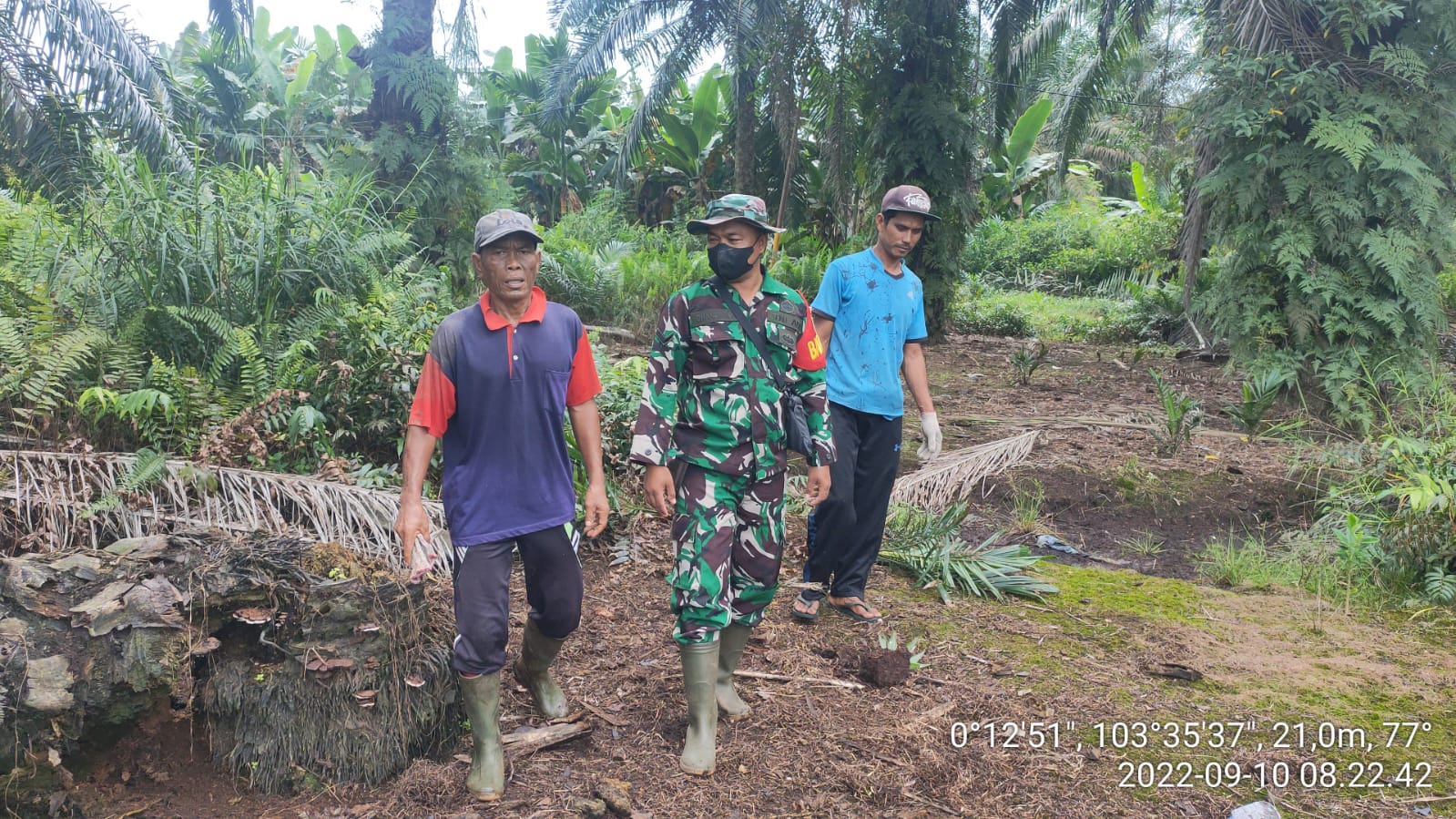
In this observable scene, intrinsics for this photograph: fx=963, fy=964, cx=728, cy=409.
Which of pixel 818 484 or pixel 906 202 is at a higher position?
pixel 906 202

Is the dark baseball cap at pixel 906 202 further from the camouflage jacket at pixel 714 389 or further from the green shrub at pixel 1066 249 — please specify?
the green shrub at pixel 1066 249

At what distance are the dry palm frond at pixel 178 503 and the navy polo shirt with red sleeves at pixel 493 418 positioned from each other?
92cm

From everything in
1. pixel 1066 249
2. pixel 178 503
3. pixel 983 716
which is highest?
pixel 1066 249

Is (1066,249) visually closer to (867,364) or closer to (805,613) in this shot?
(867,364)

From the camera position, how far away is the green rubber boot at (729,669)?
11.7ft

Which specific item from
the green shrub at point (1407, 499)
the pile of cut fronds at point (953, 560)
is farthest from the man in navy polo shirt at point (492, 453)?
the green shrub at point (1407, 499)

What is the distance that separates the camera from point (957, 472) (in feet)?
21.7

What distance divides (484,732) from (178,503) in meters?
2.06

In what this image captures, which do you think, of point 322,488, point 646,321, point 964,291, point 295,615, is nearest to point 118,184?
point 322,488

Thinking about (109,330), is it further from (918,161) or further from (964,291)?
(964,291)

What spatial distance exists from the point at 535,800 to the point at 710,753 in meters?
0.60

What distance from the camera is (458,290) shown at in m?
9.34

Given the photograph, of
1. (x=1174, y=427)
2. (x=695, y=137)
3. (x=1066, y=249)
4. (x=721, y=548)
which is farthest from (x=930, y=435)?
(x=1066, y=249)

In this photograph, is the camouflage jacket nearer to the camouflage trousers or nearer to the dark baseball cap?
the camouflage trousers
